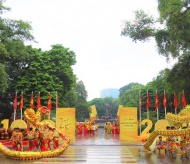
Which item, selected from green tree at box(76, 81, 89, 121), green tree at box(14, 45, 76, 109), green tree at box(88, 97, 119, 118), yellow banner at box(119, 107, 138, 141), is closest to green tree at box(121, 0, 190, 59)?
yellow banner at box(119, 107, 138, 141)

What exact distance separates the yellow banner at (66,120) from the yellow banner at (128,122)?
3.62 metres

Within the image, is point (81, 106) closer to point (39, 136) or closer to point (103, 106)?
point (103, 106)

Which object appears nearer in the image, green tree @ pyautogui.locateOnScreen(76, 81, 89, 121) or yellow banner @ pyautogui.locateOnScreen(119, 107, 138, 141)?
yellow banner @ pyautogui.locateOnScreen(119, 107, 138, 141)

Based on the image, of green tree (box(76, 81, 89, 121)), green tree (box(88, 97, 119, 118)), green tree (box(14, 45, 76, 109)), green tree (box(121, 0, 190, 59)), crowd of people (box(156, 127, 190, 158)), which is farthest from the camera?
green tree (box(88, 97, 119, 118))

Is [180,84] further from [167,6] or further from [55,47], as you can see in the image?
[55,47]

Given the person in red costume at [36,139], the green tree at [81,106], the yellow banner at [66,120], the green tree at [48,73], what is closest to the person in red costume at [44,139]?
the person in red costume at [36,139]

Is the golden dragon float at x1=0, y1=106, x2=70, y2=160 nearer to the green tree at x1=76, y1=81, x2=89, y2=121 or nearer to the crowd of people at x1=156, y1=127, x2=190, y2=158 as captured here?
the crowd of people at x1=156, y1=127, x2=190, y2=158

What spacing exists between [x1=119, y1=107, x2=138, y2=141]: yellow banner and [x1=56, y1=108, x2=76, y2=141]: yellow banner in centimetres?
362

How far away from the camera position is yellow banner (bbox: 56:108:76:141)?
2108 centimetres

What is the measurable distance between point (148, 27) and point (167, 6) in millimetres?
3031

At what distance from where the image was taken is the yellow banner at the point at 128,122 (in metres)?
21.3

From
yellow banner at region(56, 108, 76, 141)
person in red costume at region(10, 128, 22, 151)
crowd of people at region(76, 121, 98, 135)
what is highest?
yellow banner at region(56, 108, 76, 141)

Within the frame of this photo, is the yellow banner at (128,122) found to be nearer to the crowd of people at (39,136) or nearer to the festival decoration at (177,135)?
the festival decoration at (177,135)

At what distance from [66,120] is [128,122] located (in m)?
4.63
